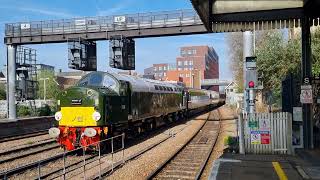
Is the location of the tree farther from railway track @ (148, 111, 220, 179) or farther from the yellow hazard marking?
the yellow hazard marking

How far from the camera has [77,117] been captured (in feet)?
58.3

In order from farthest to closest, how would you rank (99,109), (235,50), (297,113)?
(235,50) < (99,109) < (297,113)

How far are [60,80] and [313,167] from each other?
107 meters

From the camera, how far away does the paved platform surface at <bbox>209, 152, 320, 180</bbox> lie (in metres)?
11.0

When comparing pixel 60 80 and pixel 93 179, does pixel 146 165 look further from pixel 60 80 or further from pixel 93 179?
pixel 60 80

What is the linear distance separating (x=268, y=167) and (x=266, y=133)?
239 centimetres

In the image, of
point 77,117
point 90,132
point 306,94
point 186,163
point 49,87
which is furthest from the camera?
point 49,87

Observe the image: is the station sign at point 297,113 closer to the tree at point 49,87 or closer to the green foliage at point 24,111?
the green foliage at point 24,111

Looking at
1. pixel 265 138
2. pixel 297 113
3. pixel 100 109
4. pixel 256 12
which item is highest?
pixel 256 12

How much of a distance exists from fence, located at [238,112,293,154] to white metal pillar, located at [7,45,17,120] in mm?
26566

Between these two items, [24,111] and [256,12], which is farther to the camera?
[24,111]

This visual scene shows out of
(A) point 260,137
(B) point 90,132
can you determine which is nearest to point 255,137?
(A) point 260,137

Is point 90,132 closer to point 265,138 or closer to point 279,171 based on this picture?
point 265,138

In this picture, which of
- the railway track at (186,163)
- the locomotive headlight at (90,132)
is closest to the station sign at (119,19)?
the railway track at (186,163)
